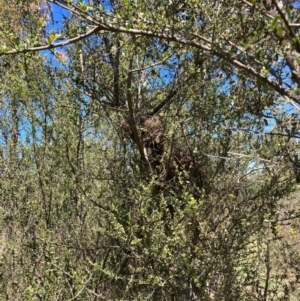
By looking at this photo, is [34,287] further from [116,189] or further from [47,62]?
[47,62]

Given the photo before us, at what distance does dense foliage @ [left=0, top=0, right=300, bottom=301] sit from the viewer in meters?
3.24

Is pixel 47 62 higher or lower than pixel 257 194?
higher

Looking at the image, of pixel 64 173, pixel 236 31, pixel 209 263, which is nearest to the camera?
pixel 236 31

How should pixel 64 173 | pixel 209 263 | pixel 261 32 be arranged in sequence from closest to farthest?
pixel 261 32 → pixel 209 263 → pixel 64 173

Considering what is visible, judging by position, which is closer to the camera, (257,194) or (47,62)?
(257,194)

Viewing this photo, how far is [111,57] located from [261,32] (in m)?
1.94

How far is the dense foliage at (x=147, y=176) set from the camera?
324 cm

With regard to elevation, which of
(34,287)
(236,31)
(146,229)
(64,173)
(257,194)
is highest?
(236,31)

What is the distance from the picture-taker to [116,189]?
3.97 m

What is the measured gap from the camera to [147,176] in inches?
150

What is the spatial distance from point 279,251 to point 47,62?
108 inches

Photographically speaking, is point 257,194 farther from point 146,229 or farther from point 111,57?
point 111,57

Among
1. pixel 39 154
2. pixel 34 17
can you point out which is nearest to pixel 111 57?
pixel 34 17

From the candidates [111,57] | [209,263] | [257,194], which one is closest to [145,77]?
[111,57]
